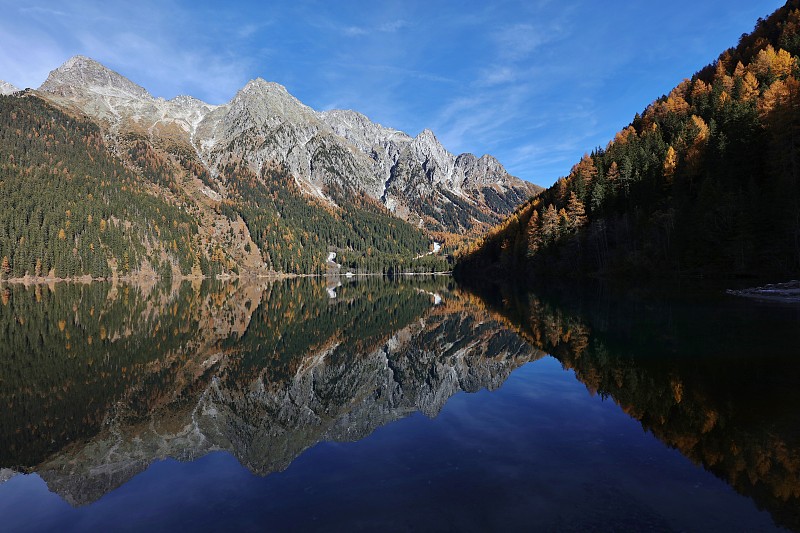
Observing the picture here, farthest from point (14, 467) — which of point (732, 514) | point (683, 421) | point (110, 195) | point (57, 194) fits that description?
point (110, 195)

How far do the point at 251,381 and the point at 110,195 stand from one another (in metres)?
210

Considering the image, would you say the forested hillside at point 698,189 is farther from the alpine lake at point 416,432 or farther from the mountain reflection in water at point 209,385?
the mountain reflection in water at point 209,385

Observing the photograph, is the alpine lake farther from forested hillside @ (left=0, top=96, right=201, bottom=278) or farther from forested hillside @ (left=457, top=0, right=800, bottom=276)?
forested hillside @ (left=0, top=96, right=201, bottom=278)

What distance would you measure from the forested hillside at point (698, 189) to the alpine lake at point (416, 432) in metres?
32.3

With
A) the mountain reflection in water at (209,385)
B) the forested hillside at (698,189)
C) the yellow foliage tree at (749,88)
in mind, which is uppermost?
the yellow foliage tree at (749,88)

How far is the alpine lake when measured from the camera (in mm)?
8789

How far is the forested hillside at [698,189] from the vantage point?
53531 mm

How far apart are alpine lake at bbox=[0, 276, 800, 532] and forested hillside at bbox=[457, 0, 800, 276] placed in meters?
32.3

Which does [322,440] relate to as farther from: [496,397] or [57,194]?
[57,194]

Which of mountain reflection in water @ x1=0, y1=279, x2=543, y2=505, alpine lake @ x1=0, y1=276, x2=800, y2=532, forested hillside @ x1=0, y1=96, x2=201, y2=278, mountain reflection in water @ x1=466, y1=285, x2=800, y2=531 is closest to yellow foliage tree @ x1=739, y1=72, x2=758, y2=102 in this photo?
mountain reflection in water @ x1=466, y1=285, x2=800, y2=531

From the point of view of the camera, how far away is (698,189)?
223 ft

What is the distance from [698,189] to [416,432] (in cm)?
7441

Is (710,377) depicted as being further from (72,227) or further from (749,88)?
(72,227)

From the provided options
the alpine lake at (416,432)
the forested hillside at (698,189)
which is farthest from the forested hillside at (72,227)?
the alpine lake at (416,432)
